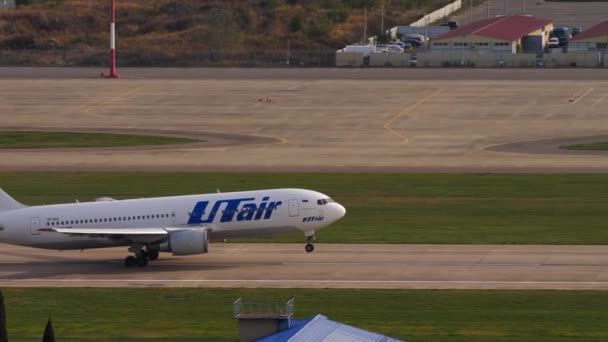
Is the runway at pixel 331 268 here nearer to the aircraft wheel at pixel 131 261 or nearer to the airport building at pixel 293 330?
the aircraft wheel at pixel 131 261

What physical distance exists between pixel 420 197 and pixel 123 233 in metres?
28.0

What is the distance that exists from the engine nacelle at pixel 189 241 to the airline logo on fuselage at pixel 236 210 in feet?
2.94

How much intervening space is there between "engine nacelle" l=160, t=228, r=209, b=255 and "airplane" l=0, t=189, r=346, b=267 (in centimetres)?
8

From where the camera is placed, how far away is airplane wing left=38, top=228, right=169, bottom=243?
64688 mm

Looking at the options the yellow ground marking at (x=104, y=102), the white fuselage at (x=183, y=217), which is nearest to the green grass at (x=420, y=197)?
the white fuselage at (x=183, y=217)

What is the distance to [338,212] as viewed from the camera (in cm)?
6681

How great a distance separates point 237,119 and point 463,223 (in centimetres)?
5685

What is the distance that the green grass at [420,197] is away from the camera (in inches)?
2923

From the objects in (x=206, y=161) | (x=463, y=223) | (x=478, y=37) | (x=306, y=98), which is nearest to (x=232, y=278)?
(x=463, y=223)

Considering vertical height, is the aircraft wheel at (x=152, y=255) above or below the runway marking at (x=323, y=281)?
above

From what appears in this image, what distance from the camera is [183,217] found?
65.8 meters

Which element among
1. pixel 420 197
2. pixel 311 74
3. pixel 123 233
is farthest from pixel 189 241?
pixel 311 74

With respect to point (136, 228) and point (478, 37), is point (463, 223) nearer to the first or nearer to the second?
point (136, 228)

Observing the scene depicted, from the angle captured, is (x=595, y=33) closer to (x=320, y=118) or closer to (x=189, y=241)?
(x=320, y=118)
